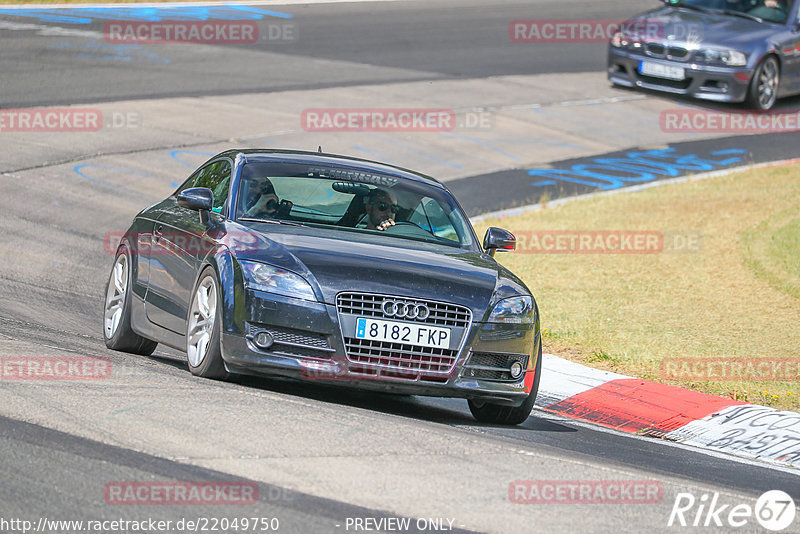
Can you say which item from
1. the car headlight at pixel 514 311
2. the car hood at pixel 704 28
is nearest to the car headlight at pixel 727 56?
the car hood at pixel 704 28

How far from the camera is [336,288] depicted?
729cm

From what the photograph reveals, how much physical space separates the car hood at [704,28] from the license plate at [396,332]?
1590 cm

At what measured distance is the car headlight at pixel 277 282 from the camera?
728 cm

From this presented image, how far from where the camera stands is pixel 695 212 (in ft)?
55.2

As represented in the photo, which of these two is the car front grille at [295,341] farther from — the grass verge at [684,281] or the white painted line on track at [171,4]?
the white painted line on track at [171,4]

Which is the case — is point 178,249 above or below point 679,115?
above

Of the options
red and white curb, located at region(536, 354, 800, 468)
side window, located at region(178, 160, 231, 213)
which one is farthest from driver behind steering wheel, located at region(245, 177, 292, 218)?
red and white curb, located at region(536, 354, 800, 468)

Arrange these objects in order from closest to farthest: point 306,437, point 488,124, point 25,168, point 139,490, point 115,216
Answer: point 139,490, point 306,437, point 115,216, point 25,168, point 488,124

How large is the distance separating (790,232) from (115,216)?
7.81 meters

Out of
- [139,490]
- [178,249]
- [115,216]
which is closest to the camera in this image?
[139,490]

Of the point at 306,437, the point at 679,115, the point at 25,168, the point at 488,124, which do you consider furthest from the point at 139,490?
the point at 679,115

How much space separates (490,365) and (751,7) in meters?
17.6

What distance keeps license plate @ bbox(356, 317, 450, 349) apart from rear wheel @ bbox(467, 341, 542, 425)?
0.89m

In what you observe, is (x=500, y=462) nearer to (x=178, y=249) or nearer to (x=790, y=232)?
(x=178, y=249)
